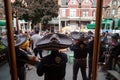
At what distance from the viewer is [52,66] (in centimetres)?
203

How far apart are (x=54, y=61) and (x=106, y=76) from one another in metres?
3.31

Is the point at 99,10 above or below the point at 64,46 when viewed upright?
above

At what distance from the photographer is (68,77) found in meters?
4.91

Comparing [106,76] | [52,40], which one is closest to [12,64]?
[52,40]

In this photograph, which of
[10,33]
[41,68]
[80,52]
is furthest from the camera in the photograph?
[80,52]

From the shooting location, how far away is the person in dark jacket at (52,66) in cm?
203

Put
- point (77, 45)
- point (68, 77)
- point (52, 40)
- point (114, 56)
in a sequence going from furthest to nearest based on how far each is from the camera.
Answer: point (68, 77)
point (114, 56)
point (77, 45)
point (52, 40)

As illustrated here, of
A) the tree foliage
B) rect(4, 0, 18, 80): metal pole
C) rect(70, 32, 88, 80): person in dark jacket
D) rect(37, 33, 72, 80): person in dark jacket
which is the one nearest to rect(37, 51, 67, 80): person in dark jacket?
rect(37, 33, 72, 80): person in dark jacket

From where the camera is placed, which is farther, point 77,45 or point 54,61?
point 77,45

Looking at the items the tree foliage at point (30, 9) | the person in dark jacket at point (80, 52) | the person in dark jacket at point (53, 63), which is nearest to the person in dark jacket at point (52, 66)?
the person in dark jacket at point (53, 63)

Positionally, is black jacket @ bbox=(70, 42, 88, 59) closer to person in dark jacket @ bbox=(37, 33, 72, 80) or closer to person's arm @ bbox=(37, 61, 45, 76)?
person in dark jacket @ bbox=(37, 33, 72, 80)

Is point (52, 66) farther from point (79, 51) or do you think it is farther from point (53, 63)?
point (79, 51)

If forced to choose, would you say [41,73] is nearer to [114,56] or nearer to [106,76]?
[114,56]

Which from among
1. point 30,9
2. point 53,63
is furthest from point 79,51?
point 53,63
